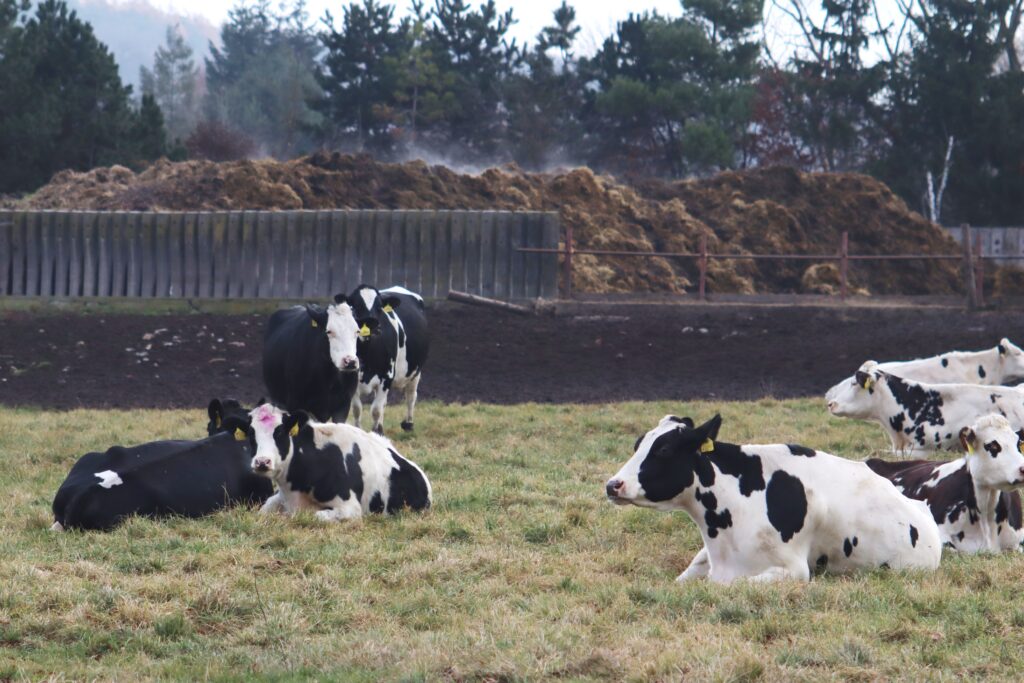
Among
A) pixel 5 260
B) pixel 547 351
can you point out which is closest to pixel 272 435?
pixel 547 351

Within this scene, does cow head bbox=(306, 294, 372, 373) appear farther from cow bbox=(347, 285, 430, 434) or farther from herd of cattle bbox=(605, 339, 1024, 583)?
herd of cattle bbox=(605, 339, 1024, 583)

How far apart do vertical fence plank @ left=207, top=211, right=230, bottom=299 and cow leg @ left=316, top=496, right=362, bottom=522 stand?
18.2m

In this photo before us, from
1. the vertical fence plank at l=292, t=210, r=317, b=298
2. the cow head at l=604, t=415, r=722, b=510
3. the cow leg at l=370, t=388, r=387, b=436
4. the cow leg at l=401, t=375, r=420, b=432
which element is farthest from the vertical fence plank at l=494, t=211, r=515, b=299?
the cow head at l=604, t=415, r=722, b=510

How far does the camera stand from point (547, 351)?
22766mm

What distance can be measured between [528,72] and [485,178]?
73.4ft

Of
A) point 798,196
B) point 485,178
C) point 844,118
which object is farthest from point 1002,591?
point 844,118

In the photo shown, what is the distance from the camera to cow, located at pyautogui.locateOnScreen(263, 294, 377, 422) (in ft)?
44.7

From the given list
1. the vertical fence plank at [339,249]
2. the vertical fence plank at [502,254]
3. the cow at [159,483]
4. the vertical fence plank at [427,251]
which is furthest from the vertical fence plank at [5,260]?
the cow at [159,483]

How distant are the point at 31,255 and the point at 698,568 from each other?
22.3m

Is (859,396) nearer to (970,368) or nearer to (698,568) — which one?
(970,368)

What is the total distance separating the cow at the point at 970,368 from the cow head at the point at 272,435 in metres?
8.40

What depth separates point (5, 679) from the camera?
19.5 ft

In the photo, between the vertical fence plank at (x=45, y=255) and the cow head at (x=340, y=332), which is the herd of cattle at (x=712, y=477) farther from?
the vertical fence plank at (x=45, y=255)

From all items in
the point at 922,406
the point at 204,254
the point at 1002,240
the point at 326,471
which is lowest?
the point at 326,471
